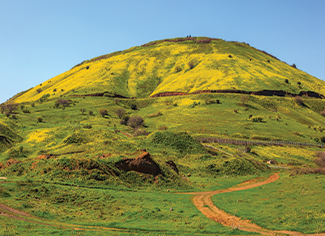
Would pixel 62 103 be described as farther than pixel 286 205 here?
Yes

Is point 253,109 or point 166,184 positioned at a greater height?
point 253,109

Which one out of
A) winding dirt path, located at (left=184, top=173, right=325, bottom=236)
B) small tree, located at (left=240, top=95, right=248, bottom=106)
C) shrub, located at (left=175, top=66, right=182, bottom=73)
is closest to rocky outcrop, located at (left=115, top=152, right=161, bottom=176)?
winding dirt path, located at (left=184, top=173, right=325, bottom=236)

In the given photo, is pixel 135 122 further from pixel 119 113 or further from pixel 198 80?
pixel 198 80

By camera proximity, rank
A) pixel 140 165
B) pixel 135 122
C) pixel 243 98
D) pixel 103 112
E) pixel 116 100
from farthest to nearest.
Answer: pixel 116 100
pixel 243 98
pixel 103 112
pixel 135 122
pixel 140 165

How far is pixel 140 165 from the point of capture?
1560 inches

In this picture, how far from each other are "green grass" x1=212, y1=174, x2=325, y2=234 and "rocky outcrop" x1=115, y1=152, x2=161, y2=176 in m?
10.2

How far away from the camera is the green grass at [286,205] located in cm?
2291

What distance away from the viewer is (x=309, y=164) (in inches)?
2771

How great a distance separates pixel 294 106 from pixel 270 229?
12838 cm

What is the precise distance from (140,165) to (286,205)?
20.0 m

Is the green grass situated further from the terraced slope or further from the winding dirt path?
the terraced slope

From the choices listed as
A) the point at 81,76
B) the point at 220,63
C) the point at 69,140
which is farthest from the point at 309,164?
the point at 81,76

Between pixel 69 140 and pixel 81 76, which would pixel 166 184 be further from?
pixel 81 76

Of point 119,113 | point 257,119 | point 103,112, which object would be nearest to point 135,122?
point 119,113
